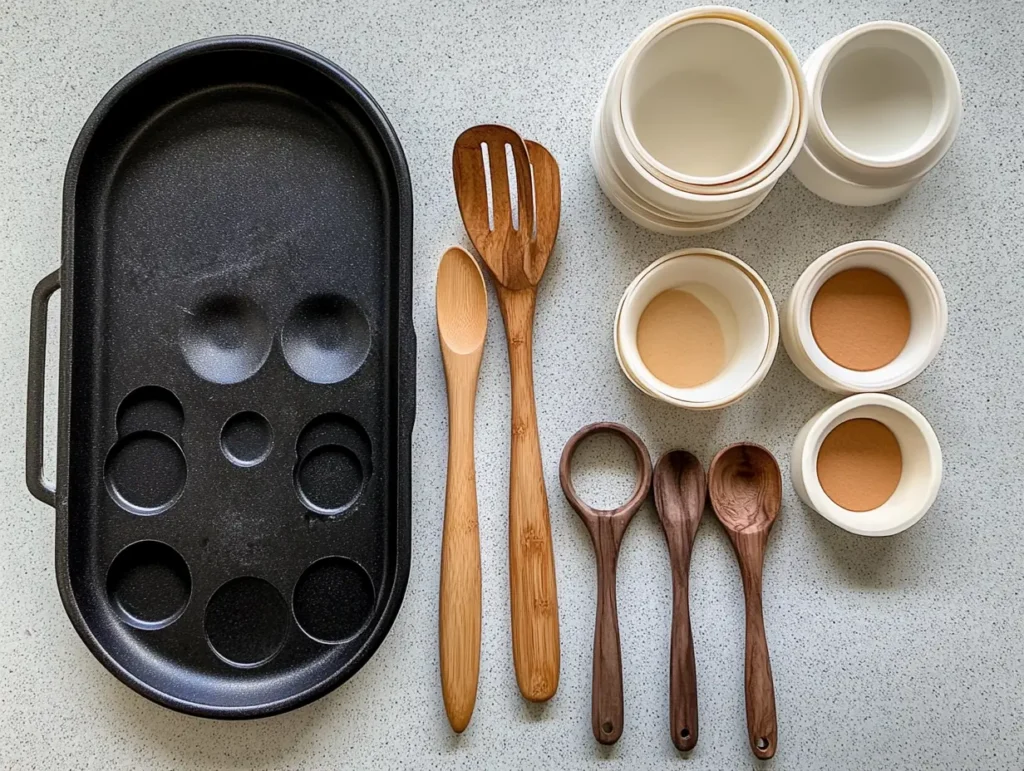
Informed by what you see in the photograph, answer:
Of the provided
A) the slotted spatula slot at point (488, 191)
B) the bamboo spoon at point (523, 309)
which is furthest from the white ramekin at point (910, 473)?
the slotted spatula slot at point (488, 191)

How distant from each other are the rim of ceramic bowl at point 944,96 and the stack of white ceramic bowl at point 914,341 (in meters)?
0.07

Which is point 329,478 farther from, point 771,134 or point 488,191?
point 771,134

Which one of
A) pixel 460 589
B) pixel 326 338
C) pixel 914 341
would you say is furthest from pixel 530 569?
pixel 914 341

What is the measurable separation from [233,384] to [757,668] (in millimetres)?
547

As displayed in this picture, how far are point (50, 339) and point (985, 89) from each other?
96cm

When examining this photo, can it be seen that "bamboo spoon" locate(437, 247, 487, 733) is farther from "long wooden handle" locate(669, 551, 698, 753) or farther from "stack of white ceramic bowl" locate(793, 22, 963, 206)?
"stack of white ceramic bowl" locate(793, 22, 963, 206)

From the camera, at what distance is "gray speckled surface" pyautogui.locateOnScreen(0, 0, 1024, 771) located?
712mm

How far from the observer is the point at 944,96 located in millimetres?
698

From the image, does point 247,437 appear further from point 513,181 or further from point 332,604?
point 513,181

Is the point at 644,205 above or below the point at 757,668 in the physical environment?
A: above

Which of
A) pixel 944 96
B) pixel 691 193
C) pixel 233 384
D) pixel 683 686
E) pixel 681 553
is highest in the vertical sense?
pixel 944 96

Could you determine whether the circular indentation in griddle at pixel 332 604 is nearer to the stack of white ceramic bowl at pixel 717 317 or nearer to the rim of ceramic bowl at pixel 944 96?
the stack of white ceramic bowl at pixel 717 317

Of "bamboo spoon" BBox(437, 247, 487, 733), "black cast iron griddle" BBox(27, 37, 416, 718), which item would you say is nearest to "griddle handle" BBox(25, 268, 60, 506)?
"black cast iron griddle" BBox(27, 37, 416, 718)

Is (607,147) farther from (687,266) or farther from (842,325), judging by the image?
(842,325)
